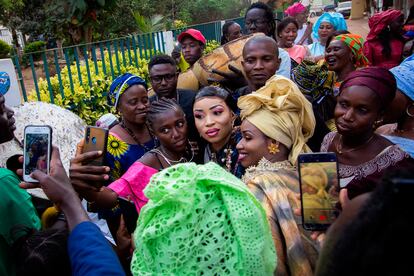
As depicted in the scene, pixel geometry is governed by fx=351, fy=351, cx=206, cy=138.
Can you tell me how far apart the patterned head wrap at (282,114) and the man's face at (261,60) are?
2.57ft

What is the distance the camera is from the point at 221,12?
1219 inches

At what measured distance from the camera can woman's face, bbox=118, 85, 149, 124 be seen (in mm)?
2902

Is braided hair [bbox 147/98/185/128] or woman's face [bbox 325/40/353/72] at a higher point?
woman's face [bbox 325/40/353/72]

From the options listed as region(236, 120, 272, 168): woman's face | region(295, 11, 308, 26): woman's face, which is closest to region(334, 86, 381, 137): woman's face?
region(236, 120, 272, 168): woman's face

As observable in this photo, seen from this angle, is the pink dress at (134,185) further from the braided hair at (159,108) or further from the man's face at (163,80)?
the man's face at (163,80)

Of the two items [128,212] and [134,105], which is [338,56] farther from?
[128,212]

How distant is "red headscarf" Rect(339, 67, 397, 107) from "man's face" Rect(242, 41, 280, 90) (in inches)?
36.5

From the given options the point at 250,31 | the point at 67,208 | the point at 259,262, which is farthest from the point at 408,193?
the point at 250,31

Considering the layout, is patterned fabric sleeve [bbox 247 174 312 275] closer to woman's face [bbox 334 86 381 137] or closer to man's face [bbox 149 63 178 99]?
woman's face [bbox 334 86 381 137]

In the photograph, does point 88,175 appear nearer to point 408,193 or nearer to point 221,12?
point 408,193

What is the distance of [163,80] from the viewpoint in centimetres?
337

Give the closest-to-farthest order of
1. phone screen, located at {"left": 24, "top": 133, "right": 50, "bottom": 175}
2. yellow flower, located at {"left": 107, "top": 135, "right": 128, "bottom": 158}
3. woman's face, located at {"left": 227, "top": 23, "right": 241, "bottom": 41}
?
phone screen, located at {"left": 24, "top": 133, "right": 50, "bottom": 175} < yellow flower, located at {"left": 107, "top": 135, "right": 128, "bottom": 158} < woman's face, located at {"left": 227, "top": 23, "right": 241, "bottom": 41}

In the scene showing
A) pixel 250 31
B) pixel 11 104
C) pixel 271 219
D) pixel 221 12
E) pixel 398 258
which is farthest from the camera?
pixel 221 12

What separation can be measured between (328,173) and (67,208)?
1.06 meters
